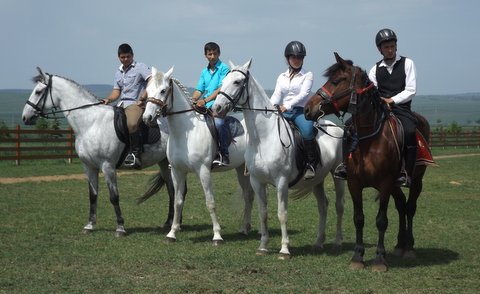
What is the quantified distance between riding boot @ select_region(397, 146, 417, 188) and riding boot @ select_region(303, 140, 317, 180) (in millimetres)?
1345

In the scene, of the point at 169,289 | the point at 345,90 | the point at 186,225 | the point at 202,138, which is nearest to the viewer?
the point at 169,289

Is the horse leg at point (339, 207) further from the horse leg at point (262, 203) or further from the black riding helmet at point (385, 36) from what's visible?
the black riding helmet at point (385, 36)

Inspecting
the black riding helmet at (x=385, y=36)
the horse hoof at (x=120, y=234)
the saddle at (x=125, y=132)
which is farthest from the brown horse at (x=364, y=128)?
the horse hoof at (x=120, y=234)

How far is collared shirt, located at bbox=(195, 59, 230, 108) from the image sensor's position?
998cm

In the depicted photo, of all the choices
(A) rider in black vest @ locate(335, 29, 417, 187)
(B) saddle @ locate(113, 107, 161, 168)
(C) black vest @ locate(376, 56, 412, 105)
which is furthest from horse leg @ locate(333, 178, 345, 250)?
(B) saddle @ locate(113, 107, 161, 168)

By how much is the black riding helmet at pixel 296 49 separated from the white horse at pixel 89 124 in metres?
3.36

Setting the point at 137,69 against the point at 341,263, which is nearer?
the point at 341,263

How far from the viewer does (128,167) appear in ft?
35.6

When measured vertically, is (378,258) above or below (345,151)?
below

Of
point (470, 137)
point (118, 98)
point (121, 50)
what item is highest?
point (121, 50)

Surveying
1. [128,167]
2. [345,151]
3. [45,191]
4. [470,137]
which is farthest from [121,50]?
[470,137]

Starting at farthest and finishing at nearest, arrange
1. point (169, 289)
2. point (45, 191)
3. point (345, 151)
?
point (45, 191)
point (345, 151)
point (169, 289)

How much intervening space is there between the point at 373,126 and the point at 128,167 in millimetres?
5042

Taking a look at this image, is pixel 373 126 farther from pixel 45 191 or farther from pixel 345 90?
pixel 45 191
